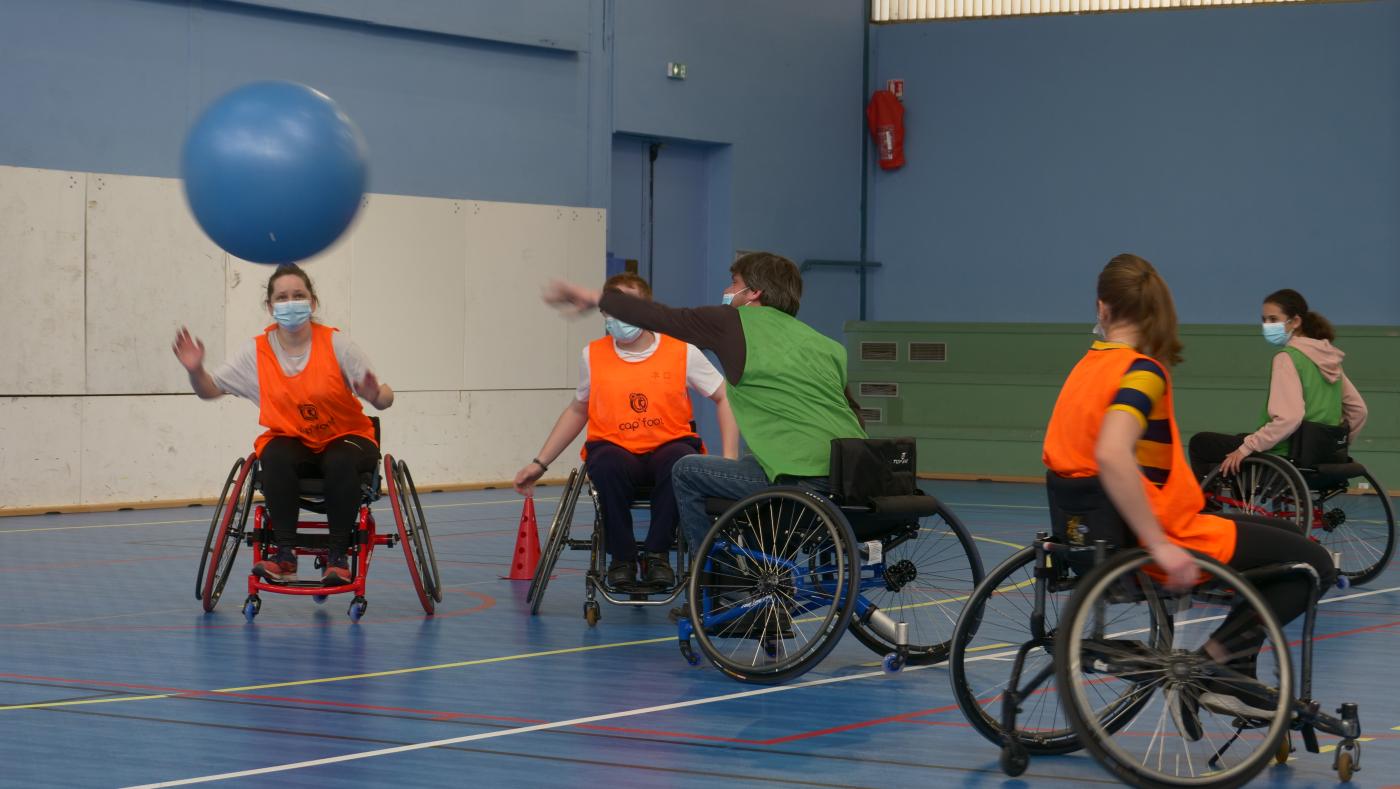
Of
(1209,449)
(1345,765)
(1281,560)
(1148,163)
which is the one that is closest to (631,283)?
(1209,449)

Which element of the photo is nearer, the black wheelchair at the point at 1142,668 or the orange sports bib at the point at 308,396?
the black wheelchair at the point at 1142,668

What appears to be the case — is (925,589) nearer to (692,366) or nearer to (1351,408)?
(692,366)

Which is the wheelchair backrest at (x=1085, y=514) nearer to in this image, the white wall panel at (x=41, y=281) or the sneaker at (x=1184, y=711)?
the sneaker at (x=1184, y=711)

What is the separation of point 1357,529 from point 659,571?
4.82m

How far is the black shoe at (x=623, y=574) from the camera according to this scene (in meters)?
5.62

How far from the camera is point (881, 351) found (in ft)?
43.9

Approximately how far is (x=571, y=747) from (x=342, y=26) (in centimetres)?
780

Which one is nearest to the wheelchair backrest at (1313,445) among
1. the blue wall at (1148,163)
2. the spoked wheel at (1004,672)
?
the spoked wheel at (1004,672)

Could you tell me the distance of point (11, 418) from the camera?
29.9ft

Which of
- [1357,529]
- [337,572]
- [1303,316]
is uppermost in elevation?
[1303,316]

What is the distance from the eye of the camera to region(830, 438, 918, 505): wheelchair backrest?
462 cm

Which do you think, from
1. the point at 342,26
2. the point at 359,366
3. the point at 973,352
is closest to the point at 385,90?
the point at 342,26

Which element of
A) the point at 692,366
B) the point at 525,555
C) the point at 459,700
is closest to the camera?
the point at 459,700

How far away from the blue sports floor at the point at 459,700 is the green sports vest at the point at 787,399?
0.59m
